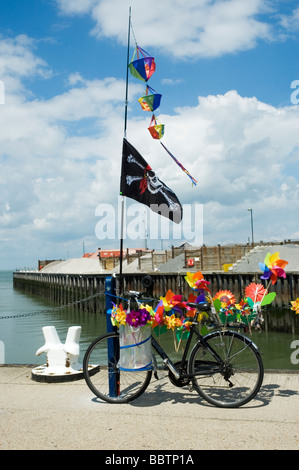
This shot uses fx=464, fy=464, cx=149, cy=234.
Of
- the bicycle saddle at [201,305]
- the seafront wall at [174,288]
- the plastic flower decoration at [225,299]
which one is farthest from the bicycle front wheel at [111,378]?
the plastic flower decoration at [225,299]

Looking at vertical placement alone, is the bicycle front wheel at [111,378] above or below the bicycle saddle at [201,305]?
below

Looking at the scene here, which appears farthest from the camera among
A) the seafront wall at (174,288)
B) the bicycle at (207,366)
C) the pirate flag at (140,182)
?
the seafront wall at (174,288)

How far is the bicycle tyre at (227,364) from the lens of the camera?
4.84 meters

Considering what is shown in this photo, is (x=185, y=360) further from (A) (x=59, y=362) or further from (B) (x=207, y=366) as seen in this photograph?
(A) (x=59, y=362)

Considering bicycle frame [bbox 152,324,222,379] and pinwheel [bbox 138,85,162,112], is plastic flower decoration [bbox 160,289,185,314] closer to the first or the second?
bicycle frame [bbox 152,324,222,379]

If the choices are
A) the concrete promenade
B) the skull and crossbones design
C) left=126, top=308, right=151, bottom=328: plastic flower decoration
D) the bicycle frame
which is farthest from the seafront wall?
the concrete promenade

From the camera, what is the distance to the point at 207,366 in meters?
5.18

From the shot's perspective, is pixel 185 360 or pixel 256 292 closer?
pixel 185 360

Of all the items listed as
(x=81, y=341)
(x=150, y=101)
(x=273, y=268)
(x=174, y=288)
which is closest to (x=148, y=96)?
(x=150, y=101)

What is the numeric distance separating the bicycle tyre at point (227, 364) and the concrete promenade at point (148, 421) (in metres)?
0.14

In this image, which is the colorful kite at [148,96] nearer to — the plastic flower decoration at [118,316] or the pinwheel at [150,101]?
the pinwheel at [150,101]

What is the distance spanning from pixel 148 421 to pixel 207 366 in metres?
1.06

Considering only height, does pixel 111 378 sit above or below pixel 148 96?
below
